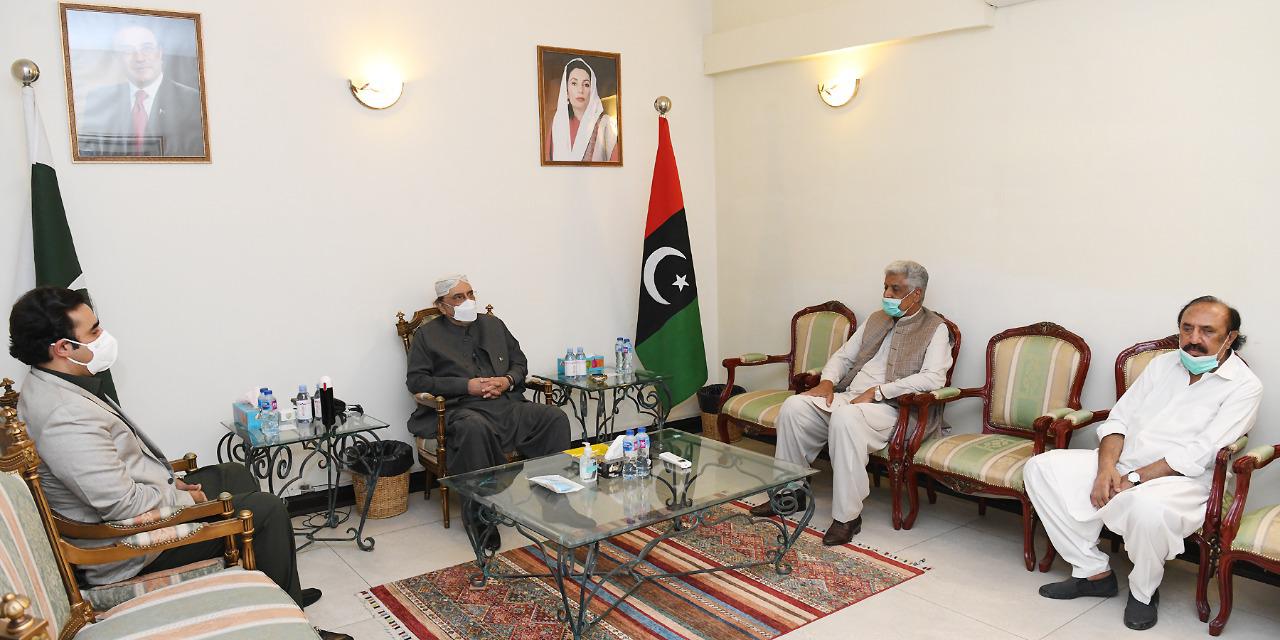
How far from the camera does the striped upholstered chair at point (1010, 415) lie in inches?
144

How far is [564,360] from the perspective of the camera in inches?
200

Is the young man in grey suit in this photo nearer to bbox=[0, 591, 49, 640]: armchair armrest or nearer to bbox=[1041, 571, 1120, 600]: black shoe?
bbox=[0, 591, 49, 640]: armchair armrest

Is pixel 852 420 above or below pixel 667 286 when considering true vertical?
below

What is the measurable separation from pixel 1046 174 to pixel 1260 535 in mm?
1879

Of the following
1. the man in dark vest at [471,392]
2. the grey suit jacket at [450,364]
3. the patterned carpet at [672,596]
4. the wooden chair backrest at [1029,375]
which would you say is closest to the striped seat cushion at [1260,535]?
the wooden chair backrest at [1029,375]

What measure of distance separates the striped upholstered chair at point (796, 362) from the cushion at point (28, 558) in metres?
3.22

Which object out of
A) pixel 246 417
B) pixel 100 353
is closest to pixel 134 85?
pixel 246 417

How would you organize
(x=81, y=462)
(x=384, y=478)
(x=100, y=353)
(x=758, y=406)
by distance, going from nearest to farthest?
(x=81, y=462) → (x=100, y=353) → (x=384, y=478) → (x=758, y=406)

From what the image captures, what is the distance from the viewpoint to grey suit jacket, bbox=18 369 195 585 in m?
2.54

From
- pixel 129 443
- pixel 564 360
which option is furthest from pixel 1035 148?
pixel 129 443

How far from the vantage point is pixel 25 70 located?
3.58 meters

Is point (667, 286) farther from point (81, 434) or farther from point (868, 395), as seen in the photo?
point (81, 434)

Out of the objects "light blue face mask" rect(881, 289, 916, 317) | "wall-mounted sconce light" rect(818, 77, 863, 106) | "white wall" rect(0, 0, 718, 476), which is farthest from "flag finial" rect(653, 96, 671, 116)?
"light blue face mask" rect(881, 289, 916, 317)

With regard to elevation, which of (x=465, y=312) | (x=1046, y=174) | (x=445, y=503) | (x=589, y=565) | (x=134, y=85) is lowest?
(x=445, y=503)
